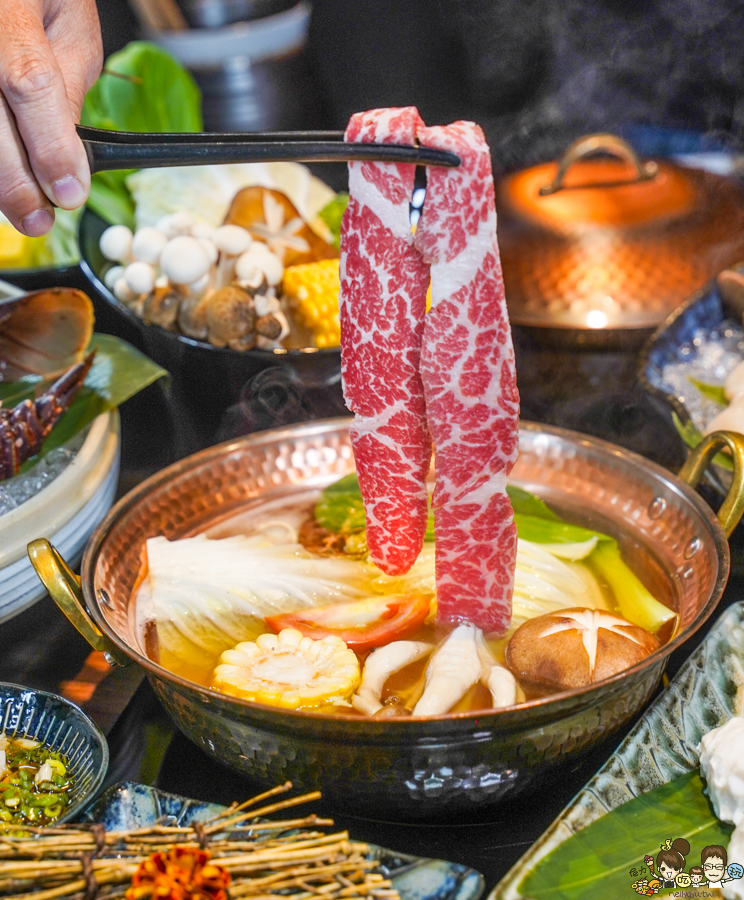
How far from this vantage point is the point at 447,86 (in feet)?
14.8

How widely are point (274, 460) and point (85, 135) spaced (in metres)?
0.97

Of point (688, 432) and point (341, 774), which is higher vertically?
point (341, 774)

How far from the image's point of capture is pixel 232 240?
8.69 ft

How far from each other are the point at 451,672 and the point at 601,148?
2.07 m

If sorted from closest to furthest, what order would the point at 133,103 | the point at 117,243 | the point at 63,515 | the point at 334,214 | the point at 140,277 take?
1. the point at 63,515
2. the point at 140,277
3. the point at 117,243
4. the point at 334,214
5. the point at 133,103

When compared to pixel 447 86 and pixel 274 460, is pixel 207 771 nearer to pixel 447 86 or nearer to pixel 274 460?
pixel 274 460

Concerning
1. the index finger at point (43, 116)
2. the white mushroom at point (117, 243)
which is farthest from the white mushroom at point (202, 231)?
the index finger at point (43, 116)

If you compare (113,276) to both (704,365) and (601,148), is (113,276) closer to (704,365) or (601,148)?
(601,148)

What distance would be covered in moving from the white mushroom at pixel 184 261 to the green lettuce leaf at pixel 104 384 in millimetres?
281

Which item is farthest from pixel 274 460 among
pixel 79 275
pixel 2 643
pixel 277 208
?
pixel 79 275

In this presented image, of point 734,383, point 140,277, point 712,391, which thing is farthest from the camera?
point 140,277

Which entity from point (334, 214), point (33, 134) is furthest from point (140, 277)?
point (33, 134)

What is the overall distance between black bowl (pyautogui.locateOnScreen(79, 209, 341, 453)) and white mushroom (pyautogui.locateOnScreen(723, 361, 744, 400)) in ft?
3.64

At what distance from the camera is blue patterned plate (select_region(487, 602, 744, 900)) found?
48.0 inches
